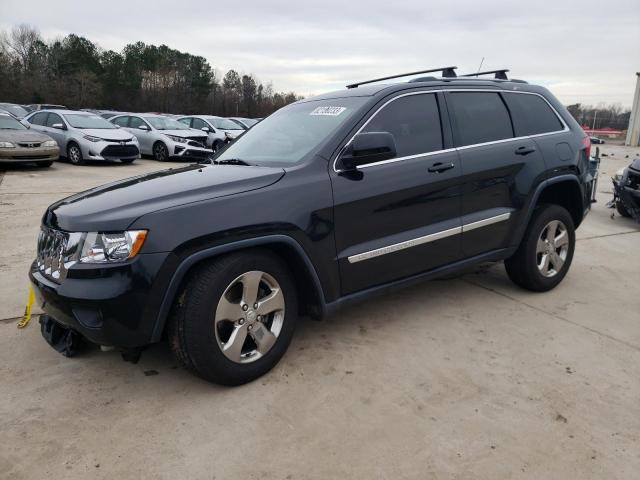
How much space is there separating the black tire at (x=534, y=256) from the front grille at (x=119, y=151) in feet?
40.9

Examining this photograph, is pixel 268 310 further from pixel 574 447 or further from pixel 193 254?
pixel 574 447

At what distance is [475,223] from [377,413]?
1.78 m

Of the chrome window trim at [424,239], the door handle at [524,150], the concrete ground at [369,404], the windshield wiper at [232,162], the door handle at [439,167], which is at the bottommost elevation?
the concrete ground at [369,404]

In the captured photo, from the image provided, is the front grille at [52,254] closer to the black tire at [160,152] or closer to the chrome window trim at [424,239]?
the chrome window trim at [424,239]

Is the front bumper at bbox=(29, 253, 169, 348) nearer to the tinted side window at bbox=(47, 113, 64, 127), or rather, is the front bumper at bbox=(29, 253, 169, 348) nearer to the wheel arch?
the wheel arch

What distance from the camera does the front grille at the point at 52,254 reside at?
2684 mm

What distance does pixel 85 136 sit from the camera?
46.0ft

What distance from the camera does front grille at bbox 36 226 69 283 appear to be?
2.68 metres

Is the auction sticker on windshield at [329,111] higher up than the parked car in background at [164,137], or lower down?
higher up

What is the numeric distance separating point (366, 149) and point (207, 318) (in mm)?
1355

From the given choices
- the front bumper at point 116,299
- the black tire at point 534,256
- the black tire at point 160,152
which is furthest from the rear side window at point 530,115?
the black tire at point 160,152

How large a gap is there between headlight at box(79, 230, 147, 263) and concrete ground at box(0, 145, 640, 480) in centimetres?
84

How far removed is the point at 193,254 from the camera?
262cm

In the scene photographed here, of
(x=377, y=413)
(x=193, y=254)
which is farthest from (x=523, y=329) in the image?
(x=193, y=254)
